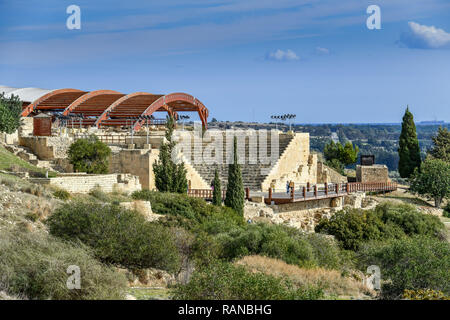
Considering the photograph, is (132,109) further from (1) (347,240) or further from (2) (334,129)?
(2) (334,129)

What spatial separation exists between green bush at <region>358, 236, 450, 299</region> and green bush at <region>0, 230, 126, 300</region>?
6826mm

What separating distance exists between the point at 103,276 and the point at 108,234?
309 cm

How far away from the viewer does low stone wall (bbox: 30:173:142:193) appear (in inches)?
872

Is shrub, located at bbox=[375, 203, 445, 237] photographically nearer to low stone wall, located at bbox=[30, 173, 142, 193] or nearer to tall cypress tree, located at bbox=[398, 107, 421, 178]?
low stone wall, located at bbox=[30, 173, 142, 193]

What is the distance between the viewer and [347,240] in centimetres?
2527

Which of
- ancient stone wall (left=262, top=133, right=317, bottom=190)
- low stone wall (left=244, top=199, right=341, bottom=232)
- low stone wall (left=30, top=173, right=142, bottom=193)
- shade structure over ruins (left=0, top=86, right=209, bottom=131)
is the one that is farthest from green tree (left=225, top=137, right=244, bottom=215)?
shade structure over ruins (left=0, top=86, right=209, bottom=131)

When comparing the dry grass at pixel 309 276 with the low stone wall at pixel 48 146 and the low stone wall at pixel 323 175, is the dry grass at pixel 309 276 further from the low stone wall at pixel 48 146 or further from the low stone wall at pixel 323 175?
the low stone wall at pixel 323 175

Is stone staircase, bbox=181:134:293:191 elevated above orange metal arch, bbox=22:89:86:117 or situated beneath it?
situated beneath

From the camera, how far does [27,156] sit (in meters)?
28.7

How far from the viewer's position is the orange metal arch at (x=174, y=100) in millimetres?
45719

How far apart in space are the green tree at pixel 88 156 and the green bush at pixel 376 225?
9.18 meters

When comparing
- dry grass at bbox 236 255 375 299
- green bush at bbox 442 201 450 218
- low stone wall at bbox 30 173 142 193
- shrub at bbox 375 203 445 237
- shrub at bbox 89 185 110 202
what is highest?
low stone wall at bbox 30 173 142 193

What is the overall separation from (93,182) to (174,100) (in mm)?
28271

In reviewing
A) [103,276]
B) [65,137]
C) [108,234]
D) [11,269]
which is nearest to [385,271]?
[108,234]
